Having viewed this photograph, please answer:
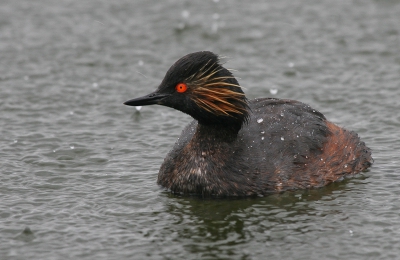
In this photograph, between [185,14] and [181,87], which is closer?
[181,87]

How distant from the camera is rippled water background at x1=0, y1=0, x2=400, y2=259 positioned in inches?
396

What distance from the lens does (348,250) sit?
31.6 ft

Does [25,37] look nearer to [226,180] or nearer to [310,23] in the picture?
[310,23]

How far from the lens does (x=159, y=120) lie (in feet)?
48.3

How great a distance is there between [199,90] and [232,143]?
3.19ft

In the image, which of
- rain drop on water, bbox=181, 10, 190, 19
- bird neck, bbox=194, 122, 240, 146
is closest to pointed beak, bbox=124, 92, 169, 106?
bird neck, bbox=194, 122, 240, 146

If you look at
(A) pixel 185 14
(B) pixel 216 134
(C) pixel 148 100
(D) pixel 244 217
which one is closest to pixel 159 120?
(B) pixel 216 134

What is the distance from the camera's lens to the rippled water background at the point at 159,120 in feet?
33.0

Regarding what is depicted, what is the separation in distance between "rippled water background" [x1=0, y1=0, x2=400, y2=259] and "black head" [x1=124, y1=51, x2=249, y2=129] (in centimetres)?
131

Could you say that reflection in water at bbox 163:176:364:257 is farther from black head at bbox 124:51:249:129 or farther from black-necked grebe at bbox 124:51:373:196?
black head at bbox 124:51:249:129

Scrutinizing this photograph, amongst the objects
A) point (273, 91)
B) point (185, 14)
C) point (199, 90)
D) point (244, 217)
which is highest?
point (185, 14)

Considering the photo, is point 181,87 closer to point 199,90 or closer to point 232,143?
point 199,90

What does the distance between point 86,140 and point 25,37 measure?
5.87 metres

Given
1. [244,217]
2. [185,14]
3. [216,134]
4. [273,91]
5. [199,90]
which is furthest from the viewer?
[185,14]
